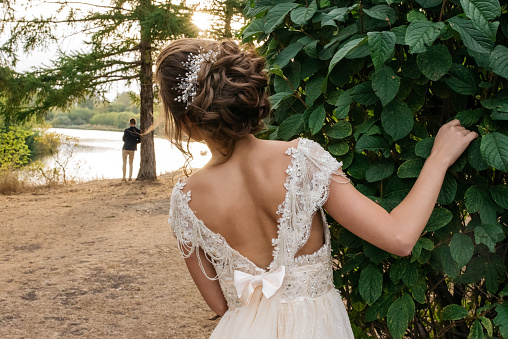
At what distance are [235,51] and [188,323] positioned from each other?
10.8 feet

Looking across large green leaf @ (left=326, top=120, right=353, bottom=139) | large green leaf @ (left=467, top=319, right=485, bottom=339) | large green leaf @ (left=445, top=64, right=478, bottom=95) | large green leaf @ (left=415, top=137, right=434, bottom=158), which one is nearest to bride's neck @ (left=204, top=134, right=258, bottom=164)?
large green leaf @ (left=326, top=120, right=353, bottom=139)

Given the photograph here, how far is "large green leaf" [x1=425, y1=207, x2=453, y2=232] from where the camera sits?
1.31m

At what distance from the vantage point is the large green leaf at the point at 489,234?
125 cm

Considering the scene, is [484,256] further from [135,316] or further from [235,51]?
[135,316]

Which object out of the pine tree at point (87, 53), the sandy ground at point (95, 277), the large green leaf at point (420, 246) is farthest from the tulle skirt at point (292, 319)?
the pine tree at point (87, 53)

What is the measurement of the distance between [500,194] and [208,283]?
953mm

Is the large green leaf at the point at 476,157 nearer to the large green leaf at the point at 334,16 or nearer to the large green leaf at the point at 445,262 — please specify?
the large green leaf at the point at 445,262

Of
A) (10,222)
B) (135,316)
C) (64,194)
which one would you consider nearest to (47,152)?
(64,194)

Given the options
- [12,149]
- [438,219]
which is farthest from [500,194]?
[12,149]

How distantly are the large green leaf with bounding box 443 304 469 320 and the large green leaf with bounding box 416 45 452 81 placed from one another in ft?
2.23

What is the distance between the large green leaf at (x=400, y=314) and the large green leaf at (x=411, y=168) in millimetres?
370

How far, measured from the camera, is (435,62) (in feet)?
4.01

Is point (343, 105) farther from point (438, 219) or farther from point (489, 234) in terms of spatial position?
point (489, 234)

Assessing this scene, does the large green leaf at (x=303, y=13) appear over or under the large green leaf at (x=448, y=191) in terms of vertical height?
over
